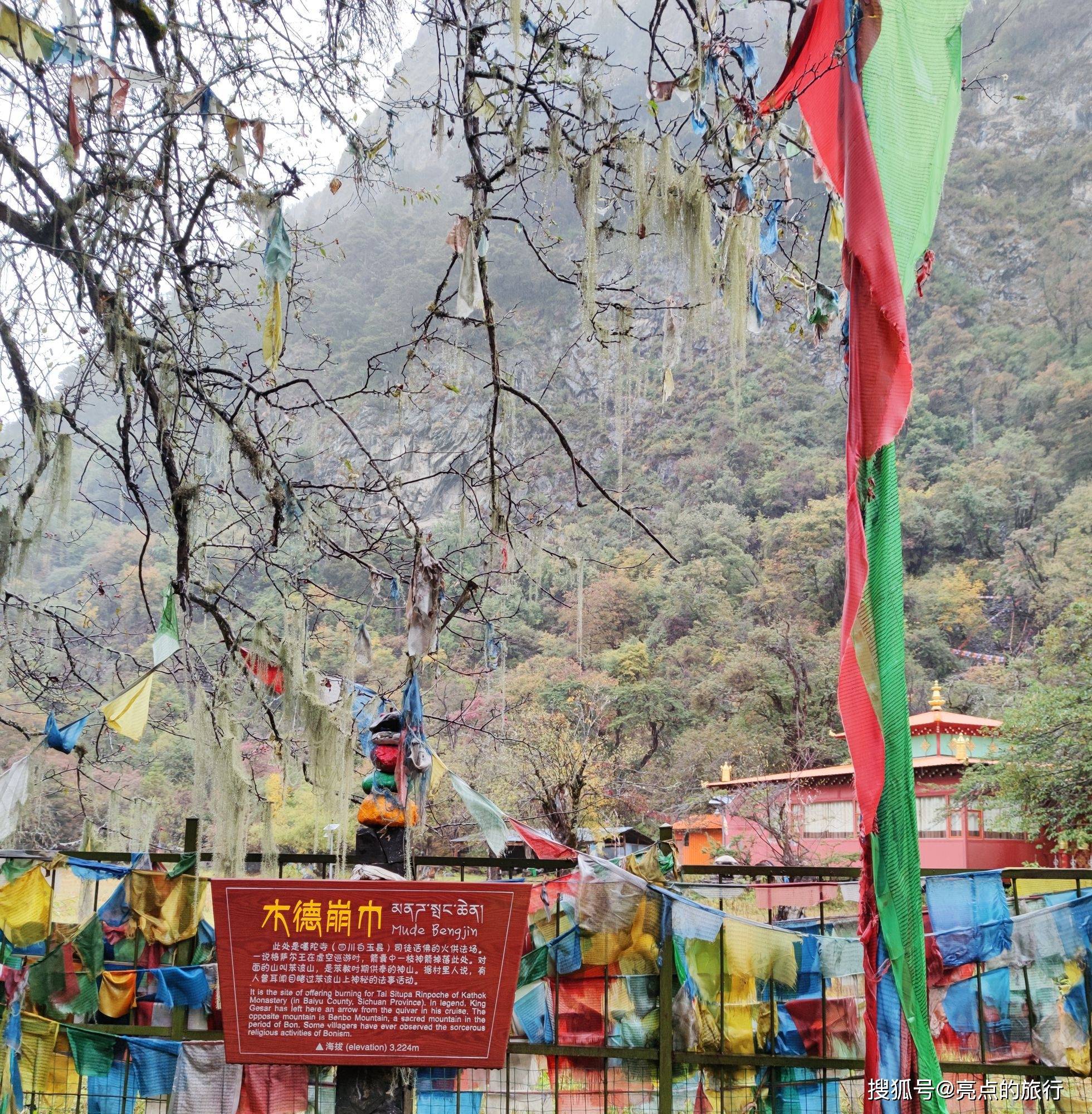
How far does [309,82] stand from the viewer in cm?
388

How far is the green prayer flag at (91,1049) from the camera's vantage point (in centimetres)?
371

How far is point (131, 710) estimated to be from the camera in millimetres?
3723

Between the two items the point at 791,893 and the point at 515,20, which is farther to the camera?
the point at 791,893

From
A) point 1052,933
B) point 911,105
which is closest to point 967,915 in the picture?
point 1052,933

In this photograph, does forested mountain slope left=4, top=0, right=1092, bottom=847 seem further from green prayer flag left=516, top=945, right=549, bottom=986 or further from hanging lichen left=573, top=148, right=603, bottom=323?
hanging lichen left=573, top=148, right=603, bottom=323

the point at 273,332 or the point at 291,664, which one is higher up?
the point at 273,332

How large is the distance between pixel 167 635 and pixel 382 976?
150 centimetres

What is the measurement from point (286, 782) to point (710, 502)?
28686 mm

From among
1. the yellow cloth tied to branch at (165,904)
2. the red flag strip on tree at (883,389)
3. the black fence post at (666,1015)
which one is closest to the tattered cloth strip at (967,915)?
the black fence post at (666,1015)

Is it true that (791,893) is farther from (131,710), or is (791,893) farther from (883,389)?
(883,389)

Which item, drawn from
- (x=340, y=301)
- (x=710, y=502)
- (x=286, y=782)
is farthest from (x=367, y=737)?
(x=340, y=301)

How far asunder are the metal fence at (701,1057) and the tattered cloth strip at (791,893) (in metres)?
0.06

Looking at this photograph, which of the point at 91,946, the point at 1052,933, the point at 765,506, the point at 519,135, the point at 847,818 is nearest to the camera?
the point at 519,135

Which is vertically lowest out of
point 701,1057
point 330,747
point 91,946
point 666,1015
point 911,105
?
point 701,1057
